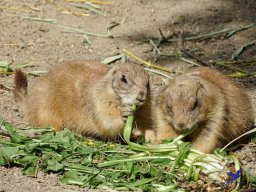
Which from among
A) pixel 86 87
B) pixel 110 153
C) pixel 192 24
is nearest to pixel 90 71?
pixel 86 87

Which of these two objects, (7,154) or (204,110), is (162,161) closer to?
(204,110)

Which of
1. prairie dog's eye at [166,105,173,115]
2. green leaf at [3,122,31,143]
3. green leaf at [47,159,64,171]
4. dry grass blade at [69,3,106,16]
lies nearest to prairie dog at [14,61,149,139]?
prairie dog's eye at [166,105,173,115]

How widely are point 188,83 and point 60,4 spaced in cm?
399

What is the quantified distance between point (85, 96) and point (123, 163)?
109 centimetres

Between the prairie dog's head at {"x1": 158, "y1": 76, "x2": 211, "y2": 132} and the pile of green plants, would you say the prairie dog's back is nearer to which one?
the prairie dog's head at {"x1": 158, "y1": 76, "x2": 211, "y2": 132}

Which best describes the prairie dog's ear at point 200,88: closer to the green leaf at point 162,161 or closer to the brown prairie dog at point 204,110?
the brown prairie dog at point 204,110

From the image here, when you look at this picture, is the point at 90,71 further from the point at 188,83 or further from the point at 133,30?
the point at 133,30

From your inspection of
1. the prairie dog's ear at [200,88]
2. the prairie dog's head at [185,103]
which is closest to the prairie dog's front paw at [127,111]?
the prairie dog's head at [185,103]

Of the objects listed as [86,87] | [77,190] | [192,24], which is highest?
[192,24]

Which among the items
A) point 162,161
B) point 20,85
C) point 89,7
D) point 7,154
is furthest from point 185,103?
point 89,7

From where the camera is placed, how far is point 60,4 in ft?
31.2

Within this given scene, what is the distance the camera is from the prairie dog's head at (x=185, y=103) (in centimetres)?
578

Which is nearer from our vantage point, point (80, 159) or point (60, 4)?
point (80, 159)

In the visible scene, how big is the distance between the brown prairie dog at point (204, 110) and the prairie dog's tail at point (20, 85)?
55.3 inches
